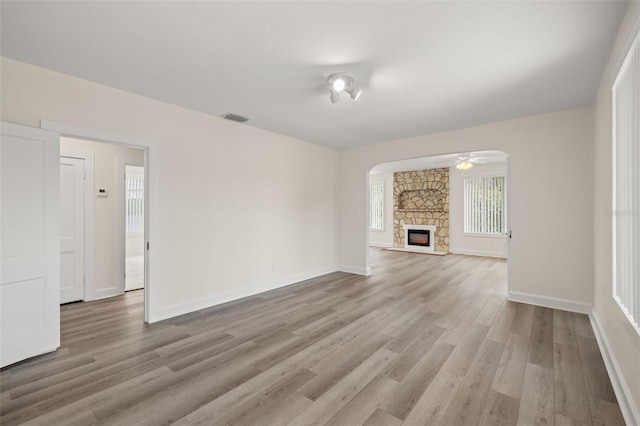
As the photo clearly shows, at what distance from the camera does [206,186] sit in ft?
12.3

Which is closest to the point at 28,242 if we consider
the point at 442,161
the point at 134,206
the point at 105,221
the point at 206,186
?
the point at 206,186

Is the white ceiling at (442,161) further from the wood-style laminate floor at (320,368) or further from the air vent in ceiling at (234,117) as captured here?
the wood-style laminate floor at (320,368)

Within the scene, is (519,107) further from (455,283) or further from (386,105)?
(455,283)

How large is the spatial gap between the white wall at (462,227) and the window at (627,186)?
6.07 m

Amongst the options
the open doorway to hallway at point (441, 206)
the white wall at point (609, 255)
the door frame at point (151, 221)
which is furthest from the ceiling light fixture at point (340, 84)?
the open doorway to hallway at point (441, 206)

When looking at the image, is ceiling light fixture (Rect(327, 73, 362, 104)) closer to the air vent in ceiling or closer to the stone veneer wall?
the air vent in ceiling

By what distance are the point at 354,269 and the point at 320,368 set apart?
11.8ft

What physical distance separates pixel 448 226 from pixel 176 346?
814 cm

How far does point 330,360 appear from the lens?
2438 millimetres

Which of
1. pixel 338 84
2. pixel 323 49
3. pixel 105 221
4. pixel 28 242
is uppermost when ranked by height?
pixel 323 49

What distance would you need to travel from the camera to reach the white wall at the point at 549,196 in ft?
11.6

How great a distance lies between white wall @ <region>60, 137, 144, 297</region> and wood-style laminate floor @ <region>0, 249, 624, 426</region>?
0.54 m

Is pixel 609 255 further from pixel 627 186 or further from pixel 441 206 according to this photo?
pixel 441 206

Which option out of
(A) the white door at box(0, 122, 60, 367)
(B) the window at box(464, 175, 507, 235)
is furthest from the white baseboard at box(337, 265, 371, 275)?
(A) the white door at box(0, 122, 60, 367)
